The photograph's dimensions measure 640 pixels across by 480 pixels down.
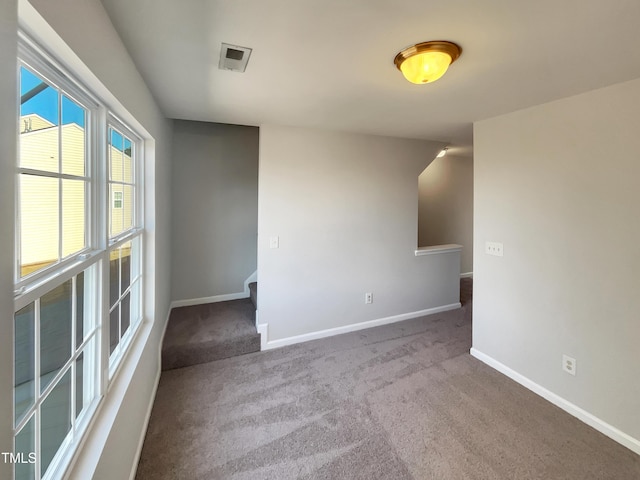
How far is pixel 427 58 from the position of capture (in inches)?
55.0

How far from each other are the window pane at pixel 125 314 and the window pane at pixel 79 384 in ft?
1.79

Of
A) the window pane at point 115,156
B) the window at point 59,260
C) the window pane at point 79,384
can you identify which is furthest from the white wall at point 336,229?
the window pane at point 79,384

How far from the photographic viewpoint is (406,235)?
357cm

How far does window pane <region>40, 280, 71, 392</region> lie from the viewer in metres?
0.95

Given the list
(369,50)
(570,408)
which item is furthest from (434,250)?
(369,50)

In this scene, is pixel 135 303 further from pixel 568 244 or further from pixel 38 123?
pixel 568 244

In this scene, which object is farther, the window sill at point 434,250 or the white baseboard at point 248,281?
the white baseboard at point 248,281

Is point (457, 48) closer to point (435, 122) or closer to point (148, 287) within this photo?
point (435, 122)

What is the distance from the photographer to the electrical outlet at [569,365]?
207cm

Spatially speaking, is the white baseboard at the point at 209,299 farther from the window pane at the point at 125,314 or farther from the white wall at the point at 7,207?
the white wall at the point at 7,207

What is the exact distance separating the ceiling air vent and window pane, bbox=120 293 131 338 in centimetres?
153

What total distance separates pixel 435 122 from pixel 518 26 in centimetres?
152

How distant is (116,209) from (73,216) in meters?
0.55

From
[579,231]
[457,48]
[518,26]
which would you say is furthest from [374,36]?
[579,231]
